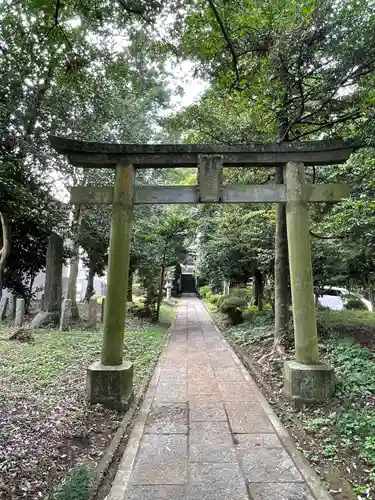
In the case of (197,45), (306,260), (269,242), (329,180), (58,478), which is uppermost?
(197,45)

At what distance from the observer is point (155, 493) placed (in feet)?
8.77

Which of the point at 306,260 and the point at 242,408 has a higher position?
the point at 306,260

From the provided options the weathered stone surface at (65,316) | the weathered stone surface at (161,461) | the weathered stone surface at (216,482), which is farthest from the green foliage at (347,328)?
the weathered stone surface at (65,316)

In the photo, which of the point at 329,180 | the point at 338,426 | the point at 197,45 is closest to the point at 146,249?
the point at 329,180

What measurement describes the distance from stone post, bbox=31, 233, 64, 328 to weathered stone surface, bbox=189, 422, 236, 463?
794 centimetres

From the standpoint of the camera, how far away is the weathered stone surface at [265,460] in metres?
2.92

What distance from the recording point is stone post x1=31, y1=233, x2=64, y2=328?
418 inches

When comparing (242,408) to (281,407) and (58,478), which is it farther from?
(58,478)

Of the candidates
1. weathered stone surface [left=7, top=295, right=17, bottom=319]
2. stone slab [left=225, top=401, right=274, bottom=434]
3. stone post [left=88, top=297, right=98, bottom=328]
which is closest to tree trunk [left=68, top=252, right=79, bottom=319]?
stone post [left=88, top=297, right=98, bottom=328]

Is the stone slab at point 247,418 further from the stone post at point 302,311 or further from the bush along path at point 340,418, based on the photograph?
the stone post at point 302,311

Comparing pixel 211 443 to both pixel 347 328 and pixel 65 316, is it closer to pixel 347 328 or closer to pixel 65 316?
pixel 347 328

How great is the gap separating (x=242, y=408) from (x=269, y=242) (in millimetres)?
6293

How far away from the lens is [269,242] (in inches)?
398

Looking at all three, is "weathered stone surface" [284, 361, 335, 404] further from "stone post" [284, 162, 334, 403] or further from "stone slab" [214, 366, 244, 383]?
"stone slab" [214, 366, 244, 383]
